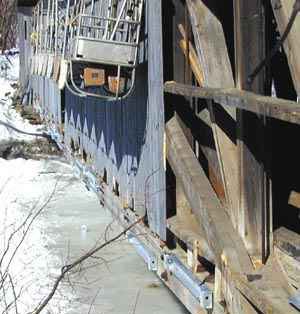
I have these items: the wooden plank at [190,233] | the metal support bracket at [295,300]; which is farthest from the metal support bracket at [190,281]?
the metal support bracket at [295,300]

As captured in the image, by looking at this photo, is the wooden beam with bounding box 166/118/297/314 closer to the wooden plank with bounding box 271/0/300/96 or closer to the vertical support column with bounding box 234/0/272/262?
the vertical support column with bounding box 234/0/272/262

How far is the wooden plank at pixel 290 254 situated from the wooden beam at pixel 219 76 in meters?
0.32

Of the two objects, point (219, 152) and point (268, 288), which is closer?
point (268, 288)

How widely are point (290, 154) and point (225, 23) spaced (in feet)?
3.71

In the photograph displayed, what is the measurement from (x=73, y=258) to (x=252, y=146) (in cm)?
→ 443

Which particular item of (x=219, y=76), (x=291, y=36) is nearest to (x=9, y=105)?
(x=219, y=76)

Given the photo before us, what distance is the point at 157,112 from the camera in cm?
637

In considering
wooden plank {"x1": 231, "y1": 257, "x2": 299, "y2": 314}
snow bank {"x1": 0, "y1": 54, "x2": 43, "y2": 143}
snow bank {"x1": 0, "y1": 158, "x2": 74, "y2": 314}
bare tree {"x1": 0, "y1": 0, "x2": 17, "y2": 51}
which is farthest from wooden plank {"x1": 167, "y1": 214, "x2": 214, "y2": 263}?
bare tree {"x1": 0, "y1": 0, "x2": 17, "y2": 51}

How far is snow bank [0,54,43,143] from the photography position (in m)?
18.9

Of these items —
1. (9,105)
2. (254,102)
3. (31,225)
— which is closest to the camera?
(254,102)

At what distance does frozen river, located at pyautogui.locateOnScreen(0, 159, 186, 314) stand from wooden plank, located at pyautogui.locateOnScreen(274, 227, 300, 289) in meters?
1.09

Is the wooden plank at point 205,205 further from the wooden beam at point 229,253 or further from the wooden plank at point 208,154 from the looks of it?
the wooden plank at point 208,154

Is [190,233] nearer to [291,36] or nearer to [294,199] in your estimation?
[294,199]

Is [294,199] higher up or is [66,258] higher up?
[294,199]
